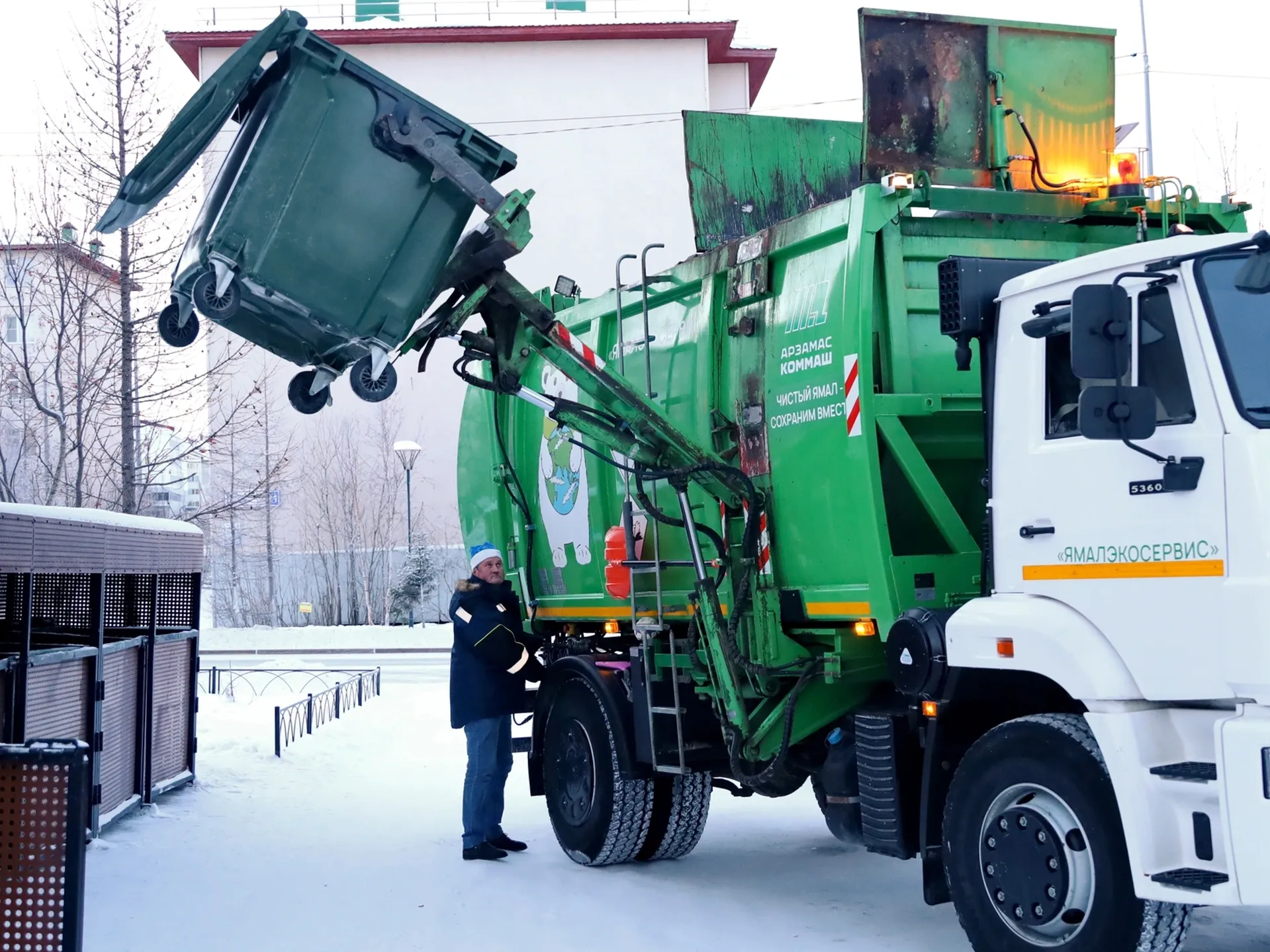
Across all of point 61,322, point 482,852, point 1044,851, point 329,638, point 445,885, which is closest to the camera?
point 1044,851

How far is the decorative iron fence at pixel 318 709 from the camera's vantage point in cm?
1213

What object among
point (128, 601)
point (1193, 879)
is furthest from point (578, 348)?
point (128, 601)

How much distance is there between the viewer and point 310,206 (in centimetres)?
575

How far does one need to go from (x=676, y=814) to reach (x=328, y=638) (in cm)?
2244

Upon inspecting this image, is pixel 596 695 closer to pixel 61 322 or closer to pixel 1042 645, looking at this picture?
pixel 1042 645

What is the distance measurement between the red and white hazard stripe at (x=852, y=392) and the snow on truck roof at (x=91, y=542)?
4041mm

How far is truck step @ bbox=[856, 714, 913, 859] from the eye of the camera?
5379mm

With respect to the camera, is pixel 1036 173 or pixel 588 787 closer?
pixel 1036 173

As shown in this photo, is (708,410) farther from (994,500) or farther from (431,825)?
(431,825)

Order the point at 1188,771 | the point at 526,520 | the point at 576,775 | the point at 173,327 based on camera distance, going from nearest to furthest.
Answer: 1. the point at 1188,771
2. the point at 173,327
3. the point at 576,775
4. the point at 526,520

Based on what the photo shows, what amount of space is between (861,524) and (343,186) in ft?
8.45

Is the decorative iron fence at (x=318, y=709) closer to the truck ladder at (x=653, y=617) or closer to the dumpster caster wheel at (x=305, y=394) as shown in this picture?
the truck ladder at (x=653, y=617)

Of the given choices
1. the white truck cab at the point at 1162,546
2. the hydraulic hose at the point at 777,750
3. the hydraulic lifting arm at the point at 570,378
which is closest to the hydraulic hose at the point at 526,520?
the hydraulic lifting arm at the point at 570,378

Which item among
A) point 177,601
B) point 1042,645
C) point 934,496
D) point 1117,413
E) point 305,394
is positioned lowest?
point 1042,645
